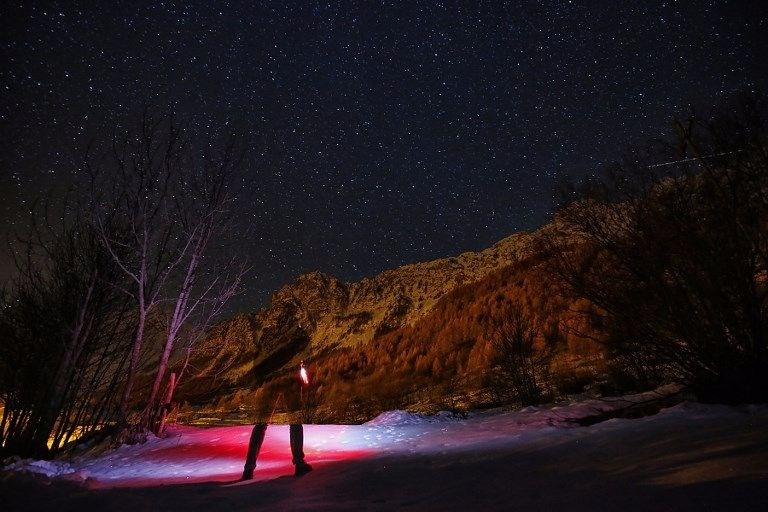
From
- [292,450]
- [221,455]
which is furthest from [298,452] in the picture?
[221,455]

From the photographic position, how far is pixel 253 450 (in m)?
4.89

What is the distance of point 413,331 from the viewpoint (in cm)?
2505

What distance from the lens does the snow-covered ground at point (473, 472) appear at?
196 cm

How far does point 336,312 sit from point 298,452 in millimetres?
33168

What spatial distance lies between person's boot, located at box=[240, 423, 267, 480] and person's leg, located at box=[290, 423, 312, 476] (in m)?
0.44

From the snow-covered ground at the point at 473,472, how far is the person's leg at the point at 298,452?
0.11 metres

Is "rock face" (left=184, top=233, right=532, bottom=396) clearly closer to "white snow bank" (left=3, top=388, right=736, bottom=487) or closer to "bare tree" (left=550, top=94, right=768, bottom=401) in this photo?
"white snow bank" (left=3, top=388, right=736, bottom=487)

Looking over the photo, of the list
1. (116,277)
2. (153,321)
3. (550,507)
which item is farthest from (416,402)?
(550,507)

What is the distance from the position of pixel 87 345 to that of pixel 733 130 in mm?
9079

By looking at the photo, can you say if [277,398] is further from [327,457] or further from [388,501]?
[388,501]

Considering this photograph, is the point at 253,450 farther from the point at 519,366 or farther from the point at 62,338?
the point at 519,366

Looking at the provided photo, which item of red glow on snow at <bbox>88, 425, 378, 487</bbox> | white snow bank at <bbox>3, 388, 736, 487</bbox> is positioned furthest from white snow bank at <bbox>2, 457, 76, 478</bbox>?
red glow on snow at <bbox>88, 425, 378, 487</bbox>

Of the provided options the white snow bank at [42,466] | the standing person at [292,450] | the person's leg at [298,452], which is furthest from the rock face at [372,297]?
the white snow bank at [42,466]

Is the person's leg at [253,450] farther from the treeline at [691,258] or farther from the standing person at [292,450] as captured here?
the treeline at [691,258]
